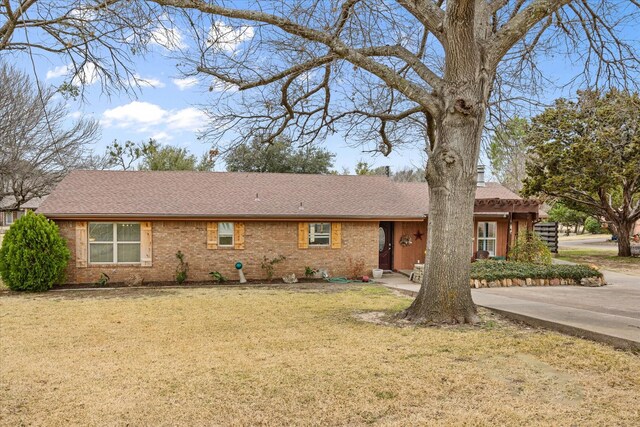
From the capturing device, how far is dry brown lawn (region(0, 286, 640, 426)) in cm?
445

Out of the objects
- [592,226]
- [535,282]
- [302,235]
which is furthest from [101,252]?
[592,226]

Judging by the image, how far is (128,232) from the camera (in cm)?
1648

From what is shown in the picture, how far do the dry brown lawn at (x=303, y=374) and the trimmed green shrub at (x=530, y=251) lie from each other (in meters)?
11.0

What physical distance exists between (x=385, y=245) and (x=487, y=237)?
439 cm

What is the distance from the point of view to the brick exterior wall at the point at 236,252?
16.3 metres

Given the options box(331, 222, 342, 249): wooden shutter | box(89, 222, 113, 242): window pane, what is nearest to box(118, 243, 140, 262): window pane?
box(89, 222, 113, 242): window pane

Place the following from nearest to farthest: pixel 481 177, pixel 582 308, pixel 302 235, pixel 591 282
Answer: pixel 582 308 → pixel 591 282 → pixel 302 235 → pixel 481 177

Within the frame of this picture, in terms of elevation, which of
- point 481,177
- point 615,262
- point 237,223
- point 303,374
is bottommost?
point 615,262

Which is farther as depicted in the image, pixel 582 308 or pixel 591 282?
pixel 591 282

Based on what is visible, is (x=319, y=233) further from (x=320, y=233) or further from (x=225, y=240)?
(x=225, y=240)

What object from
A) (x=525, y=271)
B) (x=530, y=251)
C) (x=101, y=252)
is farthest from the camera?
(x=530, y=251)

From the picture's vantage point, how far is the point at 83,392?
5.12 meters

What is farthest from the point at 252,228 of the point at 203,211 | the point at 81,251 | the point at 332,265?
the point at 81,251

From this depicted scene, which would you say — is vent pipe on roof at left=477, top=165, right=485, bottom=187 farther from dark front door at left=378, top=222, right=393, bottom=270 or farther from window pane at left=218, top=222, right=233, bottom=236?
window pane at left=218, top=222, right=233, bottom=236
